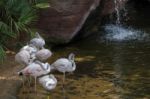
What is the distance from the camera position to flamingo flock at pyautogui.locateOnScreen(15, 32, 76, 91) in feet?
25.9

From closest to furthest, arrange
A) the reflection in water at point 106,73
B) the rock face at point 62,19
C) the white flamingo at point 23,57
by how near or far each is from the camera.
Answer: the reflection in water at point 106,73 → the white flamingo at point 23,57 → the rock face at point 62,19

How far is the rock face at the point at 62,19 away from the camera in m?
11.2

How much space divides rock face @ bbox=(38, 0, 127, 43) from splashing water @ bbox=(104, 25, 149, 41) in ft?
4.01

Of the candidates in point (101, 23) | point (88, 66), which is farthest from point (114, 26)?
point (88, 66)

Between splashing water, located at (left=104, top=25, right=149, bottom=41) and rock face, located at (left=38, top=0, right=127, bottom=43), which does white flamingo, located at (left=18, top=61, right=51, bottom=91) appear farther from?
splashing water, located at (left=104, top=25, right=149, bottom=41)

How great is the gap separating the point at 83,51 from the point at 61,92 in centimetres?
275

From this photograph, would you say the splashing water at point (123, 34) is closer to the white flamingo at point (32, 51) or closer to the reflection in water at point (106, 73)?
the reflection in water at point (106, 73)

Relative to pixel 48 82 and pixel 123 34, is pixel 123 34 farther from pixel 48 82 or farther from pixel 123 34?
pixel 48 82

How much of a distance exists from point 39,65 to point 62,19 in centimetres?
321

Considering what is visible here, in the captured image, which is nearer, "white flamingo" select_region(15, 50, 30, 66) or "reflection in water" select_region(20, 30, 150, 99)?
"reflection in water" select_region(20, 30, 150, 99)

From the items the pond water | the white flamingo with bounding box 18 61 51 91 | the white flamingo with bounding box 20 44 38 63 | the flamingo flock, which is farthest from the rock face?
the white flamingo with bounding box 18 61 51 91

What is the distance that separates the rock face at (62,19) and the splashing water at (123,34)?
1221mm

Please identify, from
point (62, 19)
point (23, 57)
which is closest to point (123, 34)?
point (62, 19)

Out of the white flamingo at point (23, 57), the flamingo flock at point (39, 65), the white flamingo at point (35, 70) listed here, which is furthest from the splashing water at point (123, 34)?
the white flamingo at point (35, 70)
